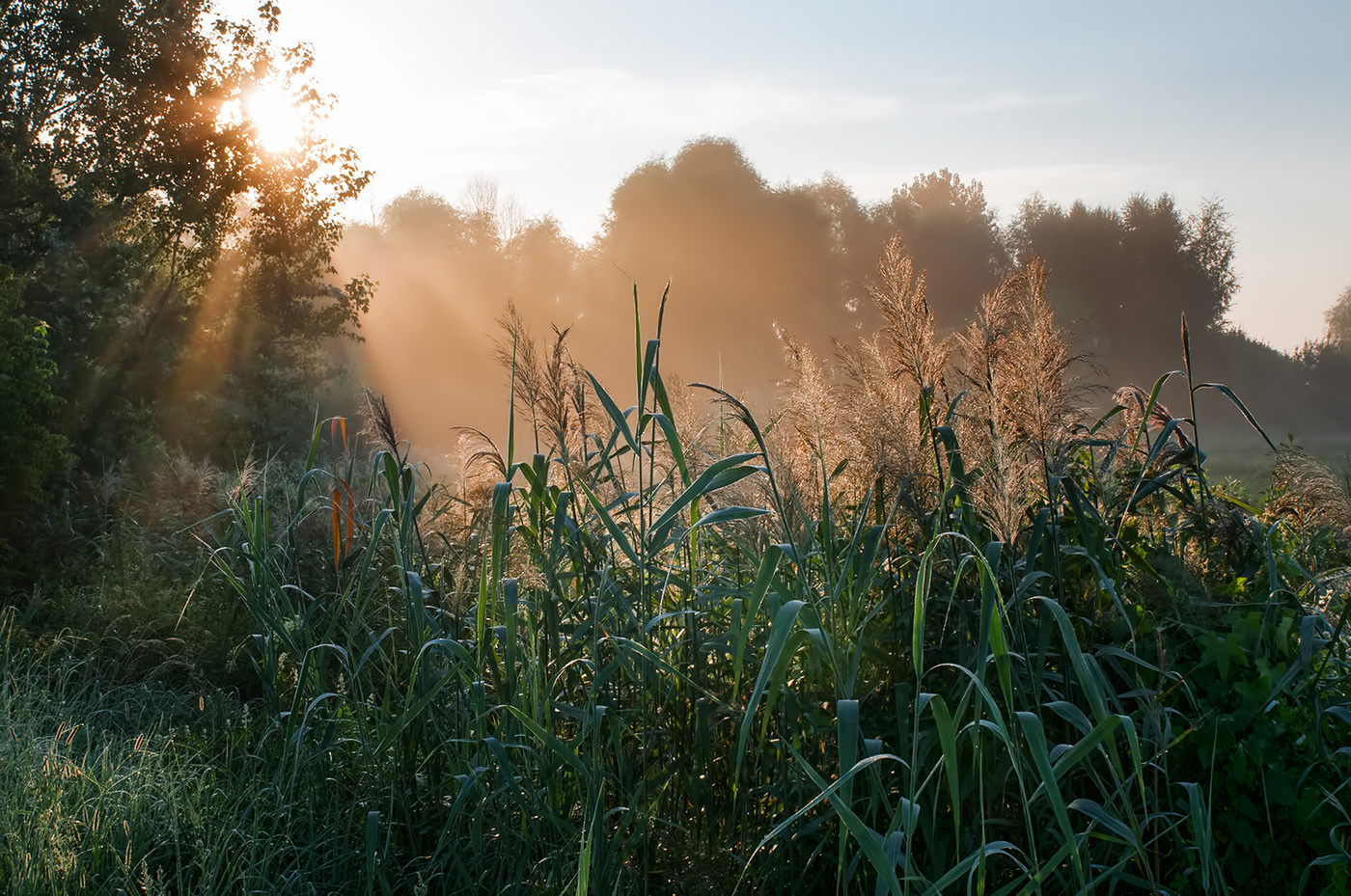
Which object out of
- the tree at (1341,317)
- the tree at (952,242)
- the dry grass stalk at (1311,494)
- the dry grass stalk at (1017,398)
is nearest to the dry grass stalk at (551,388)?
the dry grass stalk at (1017,398)

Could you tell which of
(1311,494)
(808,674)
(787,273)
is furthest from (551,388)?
(787,273)

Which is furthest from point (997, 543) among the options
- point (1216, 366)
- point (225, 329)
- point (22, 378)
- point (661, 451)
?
point (1216, 366)

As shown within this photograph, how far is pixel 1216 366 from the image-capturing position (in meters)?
32.5

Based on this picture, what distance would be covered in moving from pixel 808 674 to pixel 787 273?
3267 centimetres

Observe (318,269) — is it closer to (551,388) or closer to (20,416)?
(20,416)

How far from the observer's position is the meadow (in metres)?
1.93

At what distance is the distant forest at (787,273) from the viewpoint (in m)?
30.9

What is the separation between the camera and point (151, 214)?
13.0m

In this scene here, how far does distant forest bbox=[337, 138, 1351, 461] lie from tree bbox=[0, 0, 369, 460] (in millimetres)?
15463

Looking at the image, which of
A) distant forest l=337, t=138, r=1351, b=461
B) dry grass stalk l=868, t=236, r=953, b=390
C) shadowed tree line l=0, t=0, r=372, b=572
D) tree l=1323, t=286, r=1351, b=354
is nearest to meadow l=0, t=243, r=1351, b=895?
dry grass stalk l=868, t=236, r=953, b=390

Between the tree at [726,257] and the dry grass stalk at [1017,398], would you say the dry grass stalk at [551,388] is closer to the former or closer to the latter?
the dry grass stalk at [1017,398]

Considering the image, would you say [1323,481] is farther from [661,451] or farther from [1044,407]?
[661,451]

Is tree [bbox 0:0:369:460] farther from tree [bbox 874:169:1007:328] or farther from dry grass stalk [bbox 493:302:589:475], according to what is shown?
tree [bbox 874:169:1007:328]

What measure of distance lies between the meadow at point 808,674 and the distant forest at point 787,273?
2745 cm
